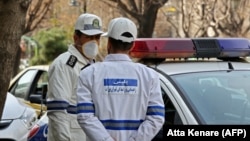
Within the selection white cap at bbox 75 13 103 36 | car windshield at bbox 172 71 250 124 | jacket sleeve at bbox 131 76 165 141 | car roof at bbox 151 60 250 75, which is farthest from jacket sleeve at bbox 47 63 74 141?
jacket sleeve at bbox 131 76 165 141

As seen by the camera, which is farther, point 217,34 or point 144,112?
point 217,34

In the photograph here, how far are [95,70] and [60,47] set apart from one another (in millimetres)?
27332

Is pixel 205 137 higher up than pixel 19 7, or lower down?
lower down

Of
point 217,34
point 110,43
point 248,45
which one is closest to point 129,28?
point 110,43

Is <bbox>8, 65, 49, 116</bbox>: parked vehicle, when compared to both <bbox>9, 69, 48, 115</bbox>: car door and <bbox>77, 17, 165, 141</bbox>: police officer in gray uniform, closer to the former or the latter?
<bbox>9, 69, 48, 115</bbox>: car door

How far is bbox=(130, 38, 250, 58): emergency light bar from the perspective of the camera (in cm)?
457

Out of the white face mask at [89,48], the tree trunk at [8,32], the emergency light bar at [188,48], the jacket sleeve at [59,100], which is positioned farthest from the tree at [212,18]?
the tree trunk at [8,32]

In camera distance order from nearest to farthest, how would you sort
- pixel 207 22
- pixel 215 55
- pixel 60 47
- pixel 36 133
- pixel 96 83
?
pixel 96 83, pixel 215 55, pixel 36 133, pixel 207 22, pixel 60 47

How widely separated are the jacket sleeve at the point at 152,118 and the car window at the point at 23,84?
21.0 feet

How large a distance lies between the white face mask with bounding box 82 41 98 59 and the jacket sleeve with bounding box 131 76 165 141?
131 centimetres

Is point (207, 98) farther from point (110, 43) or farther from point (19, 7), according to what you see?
point (19, 7)

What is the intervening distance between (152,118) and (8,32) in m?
1.49

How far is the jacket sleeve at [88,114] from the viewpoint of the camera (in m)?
3.29

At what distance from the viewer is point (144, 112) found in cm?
342
